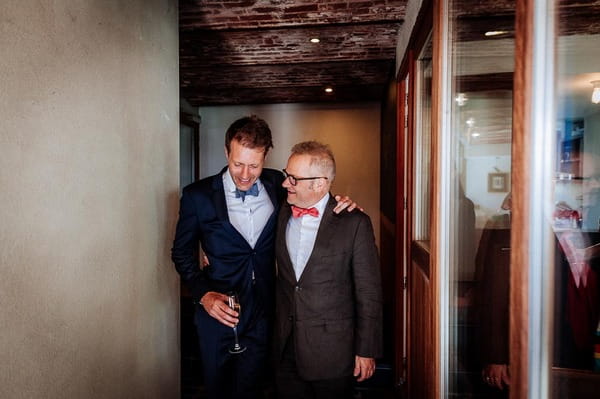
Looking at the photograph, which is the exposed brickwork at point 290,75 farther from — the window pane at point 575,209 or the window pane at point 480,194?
the window pane at point 575,209

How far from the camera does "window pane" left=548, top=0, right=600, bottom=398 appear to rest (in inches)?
34.4

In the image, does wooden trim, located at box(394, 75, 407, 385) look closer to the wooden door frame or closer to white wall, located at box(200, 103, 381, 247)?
the wooden door frame

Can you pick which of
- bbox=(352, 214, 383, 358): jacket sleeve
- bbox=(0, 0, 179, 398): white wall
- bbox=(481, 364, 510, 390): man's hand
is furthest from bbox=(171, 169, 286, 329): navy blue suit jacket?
bbox=(481, 364, 510, 390): man's hand

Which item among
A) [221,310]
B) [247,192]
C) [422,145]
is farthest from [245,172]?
[422,145]

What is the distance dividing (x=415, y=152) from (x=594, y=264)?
172cm

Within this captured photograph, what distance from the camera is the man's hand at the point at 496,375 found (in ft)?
3.50

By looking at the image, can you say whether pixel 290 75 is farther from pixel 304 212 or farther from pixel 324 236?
pixel 324 236

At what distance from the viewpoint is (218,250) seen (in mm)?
2170

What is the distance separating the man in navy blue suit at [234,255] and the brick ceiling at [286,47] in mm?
1431

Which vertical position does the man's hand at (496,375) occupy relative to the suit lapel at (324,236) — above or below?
below

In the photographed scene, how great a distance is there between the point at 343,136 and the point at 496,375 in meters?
5.75

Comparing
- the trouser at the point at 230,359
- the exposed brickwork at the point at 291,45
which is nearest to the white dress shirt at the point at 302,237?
the trouser at the point at 230,359

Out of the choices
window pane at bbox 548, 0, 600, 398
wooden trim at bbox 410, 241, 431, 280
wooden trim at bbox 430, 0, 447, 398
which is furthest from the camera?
wooden trim at bbox 410, 241, 431, 280

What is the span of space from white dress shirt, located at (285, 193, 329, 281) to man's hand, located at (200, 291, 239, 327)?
0.37 meters
